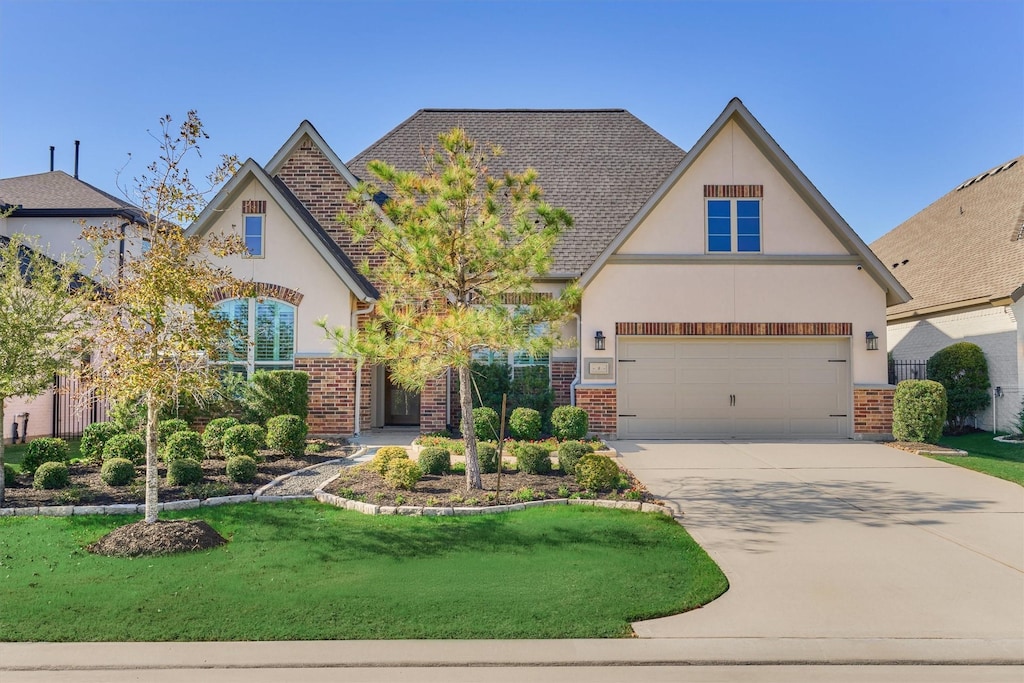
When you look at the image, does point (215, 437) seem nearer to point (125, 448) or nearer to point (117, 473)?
point (125, 448)

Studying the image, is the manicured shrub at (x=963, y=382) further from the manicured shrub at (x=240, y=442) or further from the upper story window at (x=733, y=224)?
the manicured shrub at (x=240, y=442)

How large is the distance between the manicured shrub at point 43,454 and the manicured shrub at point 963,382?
58.6 ft

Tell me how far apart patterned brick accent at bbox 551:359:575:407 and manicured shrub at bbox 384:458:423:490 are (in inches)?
270

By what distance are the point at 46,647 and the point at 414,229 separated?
5.63m

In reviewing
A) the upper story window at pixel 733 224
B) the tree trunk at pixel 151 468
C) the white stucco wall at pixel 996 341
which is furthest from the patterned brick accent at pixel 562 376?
the white stucco wall at pixel 996 341

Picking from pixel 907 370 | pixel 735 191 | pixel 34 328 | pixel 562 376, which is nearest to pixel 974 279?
pixel 907 370

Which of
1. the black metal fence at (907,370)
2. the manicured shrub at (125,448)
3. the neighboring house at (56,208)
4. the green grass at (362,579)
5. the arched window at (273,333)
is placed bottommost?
the green grass at (362,579)


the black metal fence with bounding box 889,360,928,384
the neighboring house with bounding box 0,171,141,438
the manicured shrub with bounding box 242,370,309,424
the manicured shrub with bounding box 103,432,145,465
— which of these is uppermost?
the neighboring house with bounding box 0,171,141,438

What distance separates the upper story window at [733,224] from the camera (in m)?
14.9

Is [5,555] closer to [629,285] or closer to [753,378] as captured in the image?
[629,285]

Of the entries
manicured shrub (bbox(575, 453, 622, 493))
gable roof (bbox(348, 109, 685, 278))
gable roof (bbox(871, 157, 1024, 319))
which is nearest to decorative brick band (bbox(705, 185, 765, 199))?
gable roof (bbox(348, 109, 685, 278))

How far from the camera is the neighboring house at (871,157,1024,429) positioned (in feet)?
50.2

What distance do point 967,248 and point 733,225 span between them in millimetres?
8955

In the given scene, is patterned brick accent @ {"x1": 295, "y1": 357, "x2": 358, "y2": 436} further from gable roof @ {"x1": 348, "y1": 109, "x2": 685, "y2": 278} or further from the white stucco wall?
the white stucco wall
